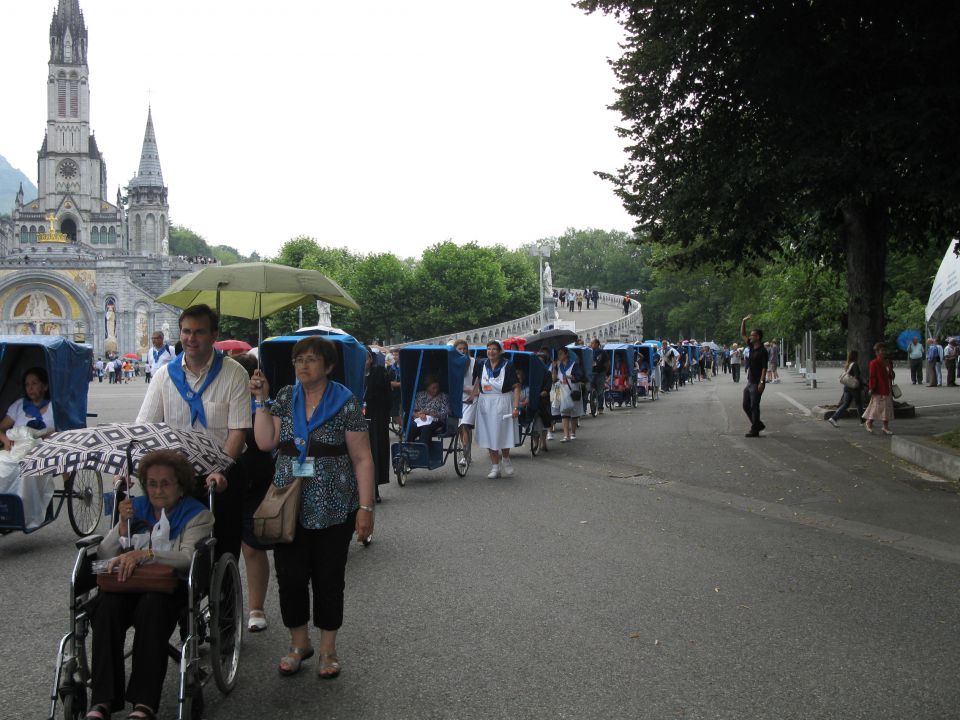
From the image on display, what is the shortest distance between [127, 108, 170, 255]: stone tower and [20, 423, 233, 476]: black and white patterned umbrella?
131452 mm

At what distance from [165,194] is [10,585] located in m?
132

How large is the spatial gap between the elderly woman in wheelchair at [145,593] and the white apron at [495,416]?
8.80 metres

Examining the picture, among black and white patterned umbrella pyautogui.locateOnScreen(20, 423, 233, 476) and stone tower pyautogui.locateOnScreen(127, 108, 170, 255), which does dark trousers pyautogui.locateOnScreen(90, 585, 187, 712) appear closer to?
black and white patterned umbrella pyautogui.locateOnScreen(20, 423, 233, 476)

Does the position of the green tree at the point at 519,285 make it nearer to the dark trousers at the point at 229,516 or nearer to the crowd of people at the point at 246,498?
the crowd of people at the point at 246,498

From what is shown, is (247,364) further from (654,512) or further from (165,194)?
(165,194)

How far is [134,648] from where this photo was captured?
424cm

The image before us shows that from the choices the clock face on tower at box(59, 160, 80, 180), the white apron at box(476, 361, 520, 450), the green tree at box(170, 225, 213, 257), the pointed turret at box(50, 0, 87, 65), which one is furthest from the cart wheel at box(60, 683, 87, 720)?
the green tree at box(170, 225, 213, 257)

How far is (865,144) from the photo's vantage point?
555 inches

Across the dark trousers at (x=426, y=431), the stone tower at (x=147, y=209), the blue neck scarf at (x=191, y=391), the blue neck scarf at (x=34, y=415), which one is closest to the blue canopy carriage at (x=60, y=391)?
the blue neck scarf at (x=34, y=415)

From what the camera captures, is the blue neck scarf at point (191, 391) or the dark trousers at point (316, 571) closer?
the dark trousers at point (316, 571)

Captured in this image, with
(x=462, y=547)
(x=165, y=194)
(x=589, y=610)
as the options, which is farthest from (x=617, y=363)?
(x=165, y=194)

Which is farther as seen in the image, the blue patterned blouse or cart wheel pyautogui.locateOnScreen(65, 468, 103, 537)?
cart wheel pyautogui.locateOnScreen(65, 468, 103, 537)

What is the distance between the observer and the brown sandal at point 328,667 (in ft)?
16.4

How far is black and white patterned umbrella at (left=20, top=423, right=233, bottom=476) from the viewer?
173 inches
